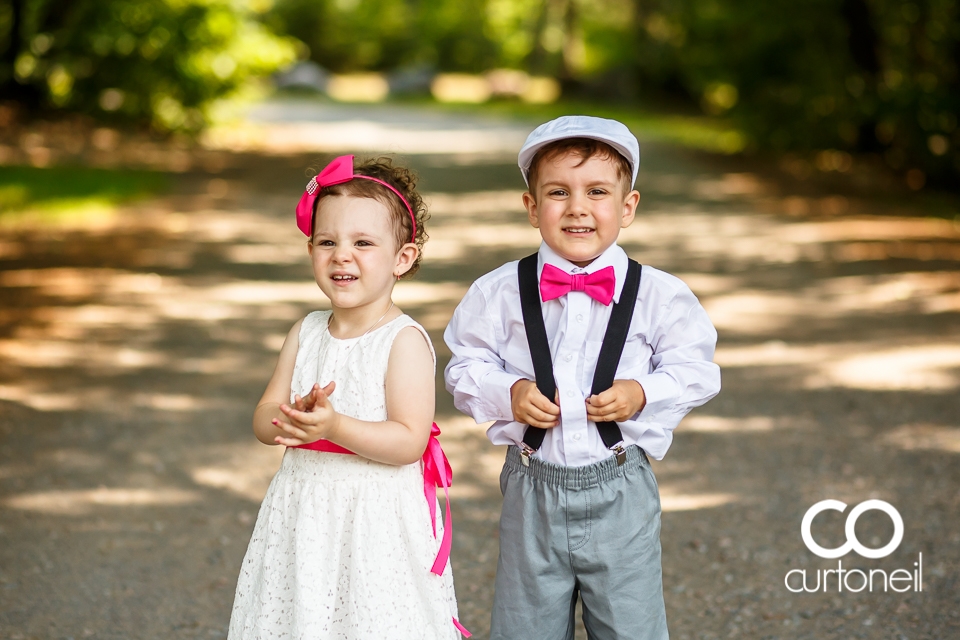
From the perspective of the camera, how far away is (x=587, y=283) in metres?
2.54

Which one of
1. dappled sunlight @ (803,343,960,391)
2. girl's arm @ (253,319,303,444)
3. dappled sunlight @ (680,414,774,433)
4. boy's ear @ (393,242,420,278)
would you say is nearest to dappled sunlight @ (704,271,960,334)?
dappled sunlight @ (803,343,960,391)

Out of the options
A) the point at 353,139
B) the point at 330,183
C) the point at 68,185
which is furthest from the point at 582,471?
the point at 353,139

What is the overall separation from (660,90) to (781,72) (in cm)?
1758

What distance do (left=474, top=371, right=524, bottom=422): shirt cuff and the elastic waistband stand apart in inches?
5.5

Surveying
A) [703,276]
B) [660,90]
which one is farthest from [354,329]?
[660,90]

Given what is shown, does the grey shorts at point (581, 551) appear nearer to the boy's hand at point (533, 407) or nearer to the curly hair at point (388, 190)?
the boy's hand at point (533, 407)

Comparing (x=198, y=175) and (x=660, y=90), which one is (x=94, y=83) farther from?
(x=660, y=90)

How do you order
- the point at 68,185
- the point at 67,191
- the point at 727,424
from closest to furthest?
the point at 727,424, the point at 67,191, the point at 68,185

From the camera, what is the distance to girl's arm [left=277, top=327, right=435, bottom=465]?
7.82ft

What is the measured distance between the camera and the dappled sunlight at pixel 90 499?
436 cm

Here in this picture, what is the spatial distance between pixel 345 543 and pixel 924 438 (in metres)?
3.64

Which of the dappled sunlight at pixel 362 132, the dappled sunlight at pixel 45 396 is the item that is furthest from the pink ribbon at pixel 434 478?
the dappled sunlight at pixel 362 132

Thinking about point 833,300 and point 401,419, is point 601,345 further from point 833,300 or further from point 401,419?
point 833,300

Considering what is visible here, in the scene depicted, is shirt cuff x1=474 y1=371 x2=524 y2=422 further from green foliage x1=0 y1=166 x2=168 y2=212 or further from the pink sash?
green foliage x1=0 y1=166 x2=168 y2=212
